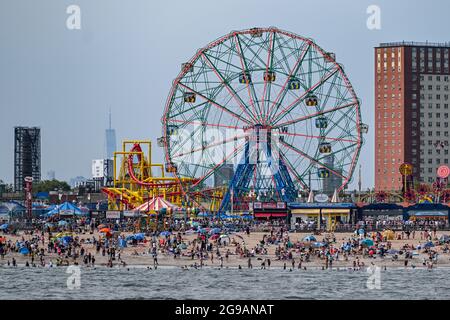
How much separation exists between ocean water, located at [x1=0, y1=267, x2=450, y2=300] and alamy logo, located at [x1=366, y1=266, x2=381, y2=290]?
13.0 inches

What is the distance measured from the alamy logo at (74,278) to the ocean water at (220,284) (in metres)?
0.37

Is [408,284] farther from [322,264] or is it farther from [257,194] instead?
[257,194]

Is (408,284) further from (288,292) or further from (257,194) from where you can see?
(257,194)

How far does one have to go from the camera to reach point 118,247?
107 metres

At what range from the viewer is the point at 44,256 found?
102 meters

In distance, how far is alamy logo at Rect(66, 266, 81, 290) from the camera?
87.2 metres

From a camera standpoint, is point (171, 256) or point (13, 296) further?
point (171, 256)

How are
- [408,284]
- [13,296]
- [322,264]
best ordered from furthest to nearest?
[322,264] → [408,284] → [13,296]

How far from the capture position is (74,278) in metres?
91.2

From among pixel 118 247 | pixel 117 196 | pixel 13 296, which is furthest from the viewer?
pixel 117 196

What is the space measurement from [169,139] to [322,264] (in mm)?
40435

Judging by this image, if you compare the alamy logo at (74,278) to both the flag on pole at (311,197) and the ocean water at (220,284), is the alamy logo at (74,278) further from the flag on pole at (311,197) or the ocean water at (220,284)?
the flag on pole at (311,197)

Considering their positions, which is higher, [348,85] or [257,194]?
[348,85]
